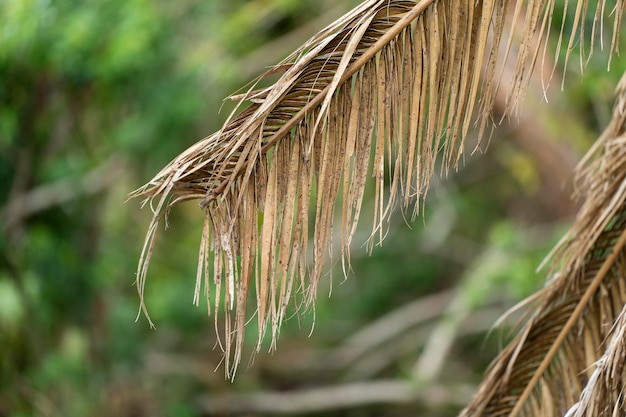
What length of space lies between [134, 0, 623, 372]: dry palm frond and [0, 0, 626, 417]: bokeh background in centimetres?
298

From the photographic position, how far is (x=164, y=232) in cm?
821

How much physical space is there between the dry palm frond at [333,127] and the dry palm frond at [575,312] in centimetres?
65

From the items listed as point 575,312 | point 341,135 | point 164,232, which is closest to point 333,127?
point 341,135

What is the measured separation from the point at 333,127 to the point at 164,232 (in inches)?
257

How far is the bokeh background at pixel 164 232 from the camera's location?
5.97m

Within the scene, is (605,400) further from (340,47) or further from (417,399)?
(417,399)

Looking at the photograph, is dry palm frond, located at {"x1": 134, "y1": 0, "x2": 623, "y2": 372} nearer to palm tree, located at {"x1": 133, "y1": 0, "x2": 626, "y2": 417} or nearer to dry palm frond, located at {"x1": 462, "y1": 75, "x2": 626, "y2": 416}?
palm tree, located at {"x1": 133, "y1": 0, "x2": 626, "y2": 417}

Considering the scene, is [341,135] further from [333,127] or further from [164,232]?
[164,232]

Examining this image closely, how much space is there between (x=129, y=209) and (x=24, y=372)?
2.07 meters

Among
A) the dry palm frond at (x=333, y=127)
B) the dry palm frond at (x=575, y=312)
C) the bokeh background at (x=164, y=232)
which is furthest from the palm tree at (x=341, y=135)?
the bokeh background at (x=164, y=232)

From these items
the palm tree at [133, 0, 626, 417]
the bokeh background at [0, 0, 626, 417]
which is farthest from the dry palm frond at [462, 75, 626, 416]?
the bokeh background at [0, 0, 626, 417]

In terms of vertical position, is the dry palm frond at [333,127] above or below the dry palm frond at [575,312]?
above

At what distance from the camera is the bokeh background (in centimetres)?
597

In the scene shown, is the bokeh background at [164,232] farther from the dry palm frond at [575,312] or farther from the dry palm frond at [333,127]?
the dry palm frond at [333,127]
